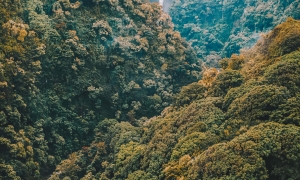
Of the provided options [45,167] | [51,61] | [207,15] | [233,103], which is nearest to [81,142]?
[45,167]

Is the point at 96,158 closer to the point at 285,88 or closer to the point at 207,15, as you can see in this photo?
the point at 285,88

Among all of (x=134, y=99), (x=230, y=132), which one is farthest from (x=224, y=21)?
(x=230, y=132)

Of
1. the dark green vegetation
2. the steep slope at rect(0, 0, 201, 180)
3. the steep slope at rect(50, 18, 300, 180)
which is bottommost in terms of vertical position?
the steep slope at rect(50, 18, 300, 180)

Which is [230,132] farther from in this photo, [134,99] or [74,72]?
[74,72]

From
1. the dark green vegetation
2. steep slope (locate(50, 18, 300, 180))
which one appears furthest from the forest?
the dark green vegetation

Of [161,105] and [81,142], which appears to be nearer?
[81,142]

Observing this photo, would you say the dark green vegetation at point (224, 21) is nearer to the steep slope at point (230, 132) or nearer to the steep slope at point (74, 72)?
the steep slope at point (74, 72)

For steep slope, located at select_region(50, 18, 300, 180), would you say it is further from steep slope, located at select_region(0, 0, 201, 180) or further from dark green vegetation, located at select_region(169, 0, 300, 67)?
dark green vegetation, located at select_region(169, 0, 300, 67)
